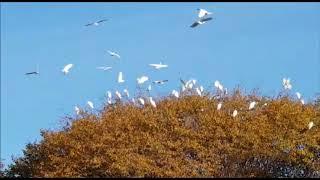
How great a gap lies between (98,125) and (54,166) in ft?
8.63

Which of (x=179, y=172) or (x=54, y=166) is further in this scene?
(x=54, y=166)

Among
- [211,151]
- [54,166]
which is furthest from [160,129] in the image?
[54,166]

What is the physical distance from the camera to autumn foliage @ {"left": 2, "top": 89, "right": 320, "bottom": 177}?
30.4 meters

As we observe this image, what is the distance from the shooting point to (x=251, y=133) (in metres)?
31.2

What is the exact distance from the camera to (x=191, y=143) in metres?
30.9

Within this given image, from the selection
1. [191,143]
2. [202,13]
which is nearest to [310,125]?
[191,143]

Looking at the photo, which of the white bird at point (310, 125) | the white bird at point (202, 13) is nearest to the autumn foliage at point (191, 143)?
the white bird at point (310, 125)

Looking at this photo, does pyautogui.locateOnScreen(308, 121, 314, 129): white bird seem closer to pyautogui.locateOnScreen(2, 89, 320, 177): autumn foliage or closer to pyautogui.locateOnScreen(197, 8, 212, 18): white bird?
pyautogui.locateOnScreen(2, 89, 320, 177): autumn foliage

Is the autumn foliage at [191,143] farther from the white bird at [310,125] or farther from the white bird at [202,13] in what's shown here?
the white bird at [202,13]

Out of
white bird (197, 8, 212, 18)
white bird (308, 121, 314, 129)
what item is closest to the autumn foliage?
white bird (308, 121, 314, 129)

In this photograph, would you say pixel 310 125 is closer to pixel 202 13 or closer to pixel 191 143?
pixel 191 143

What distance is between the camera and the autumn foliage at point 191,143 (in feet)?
99.6

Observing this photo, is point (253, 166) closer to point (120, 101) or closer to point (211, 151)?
point (211, 151)

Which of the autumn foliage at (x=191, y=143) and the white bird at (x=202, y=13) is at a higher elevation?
the white bird at (x=202, y=13)
